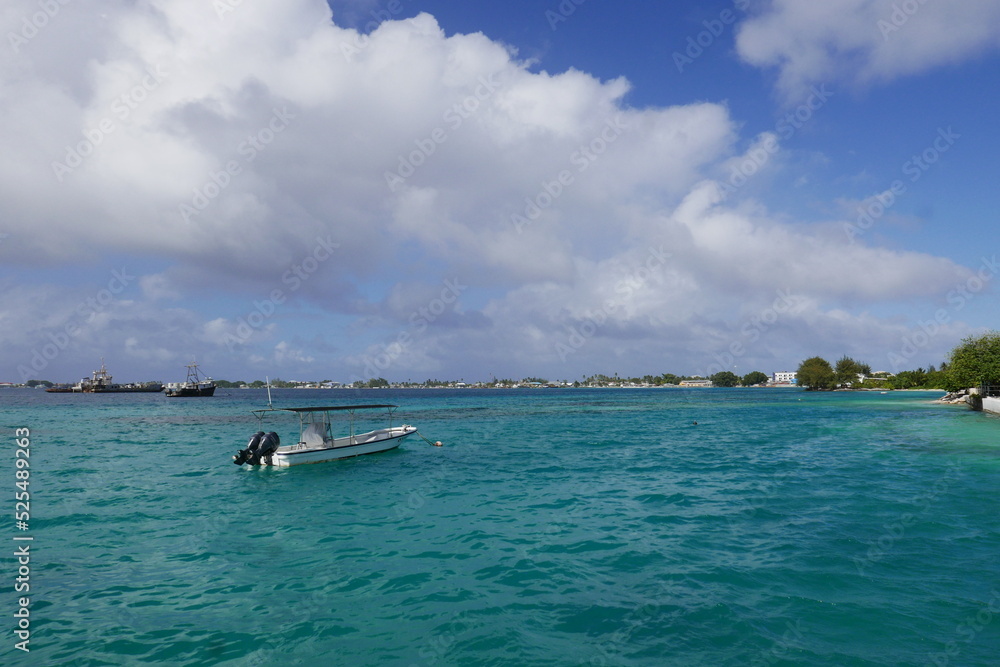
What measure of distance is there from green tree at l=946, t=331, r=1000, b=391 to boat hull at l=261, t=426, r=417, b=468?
236ft

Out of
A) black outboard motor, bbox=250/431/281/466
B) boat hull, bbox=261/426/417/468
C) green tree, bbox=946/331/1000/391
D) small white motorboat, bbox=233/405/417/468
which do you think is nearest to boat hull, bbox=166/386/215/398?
Result: boat hull, bbox=261/426/417/468

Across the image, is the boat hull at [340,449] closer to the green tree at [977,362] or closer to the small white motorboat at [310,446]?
the small white motorboat at [310,446]

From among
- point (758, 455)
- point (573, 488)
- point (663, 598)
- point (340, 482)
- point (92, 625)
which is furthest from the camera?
point (758, 455)

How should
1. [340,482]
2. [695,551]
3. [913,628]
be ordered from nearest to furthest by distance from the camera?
[913,628] → [695,551] → [340,482]

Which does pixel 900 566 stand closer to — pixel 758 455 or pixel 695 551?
pixel 695 551

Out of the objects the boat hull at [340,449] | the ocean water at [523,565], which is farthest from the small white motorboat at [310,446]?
the ocean water at [523,565]

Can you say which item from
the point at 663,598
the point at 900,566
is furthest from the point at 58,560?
the point at 900,566

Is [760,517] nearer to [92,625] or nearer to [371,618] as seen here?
[371,618]

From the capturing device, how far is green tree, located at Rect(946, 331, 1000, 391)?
2601 inches

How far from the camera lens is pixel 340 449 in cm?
3528

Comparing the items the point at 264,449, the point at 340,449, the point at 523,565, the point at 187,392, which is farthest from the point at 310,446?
the point at 187,392

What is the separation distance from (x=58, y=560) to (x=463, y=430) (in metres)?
42.8

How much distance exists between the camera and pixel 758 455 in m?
34.8

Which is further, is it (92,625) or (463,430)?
(463,430)
